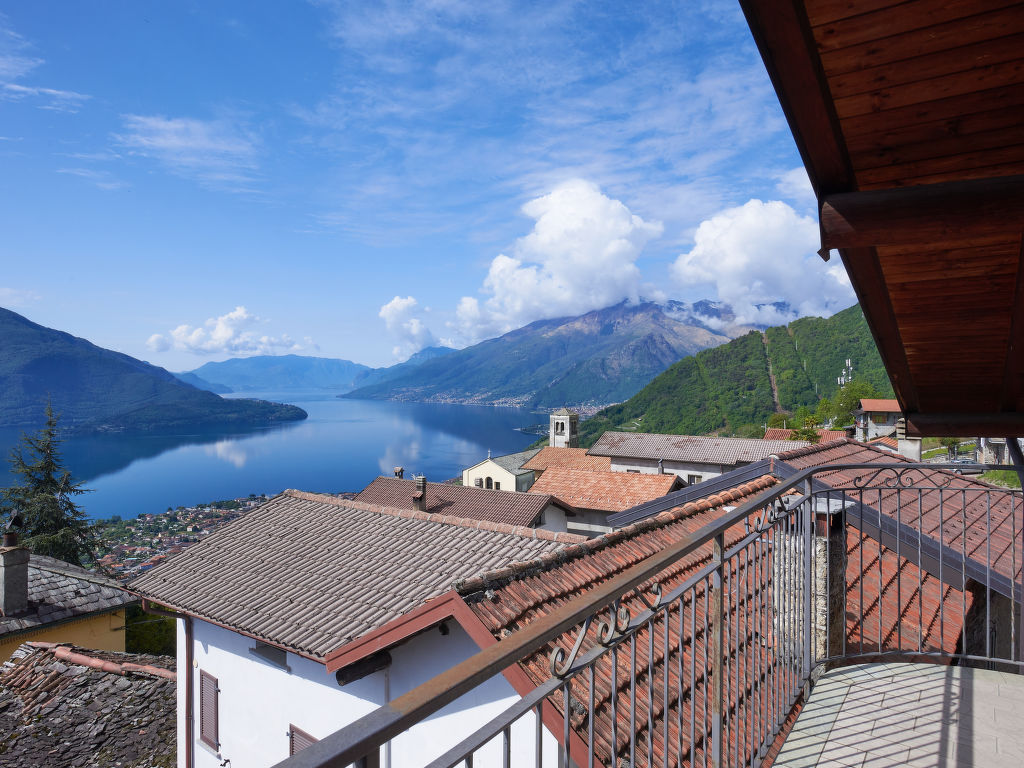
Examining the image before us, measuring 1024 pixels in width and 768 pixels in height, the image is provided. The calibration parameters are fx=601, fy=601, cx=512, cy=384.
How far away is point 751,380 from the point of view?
88.3 meters

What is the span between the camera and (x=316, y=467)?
96.1 metres

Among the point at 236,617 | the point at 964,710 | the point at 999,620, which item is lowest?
the point at 236,617

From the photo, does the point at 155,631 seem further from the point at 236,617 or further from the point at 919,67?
the point at 919,67

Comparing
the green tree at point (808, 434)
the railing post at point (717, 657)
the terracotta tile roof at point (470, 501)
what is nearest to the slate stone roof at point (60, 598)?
the terracotta tile roof at point (470, 501)

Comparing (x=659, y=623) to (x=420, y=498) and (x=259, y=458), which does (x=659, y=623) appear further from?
(x=259, y=458)

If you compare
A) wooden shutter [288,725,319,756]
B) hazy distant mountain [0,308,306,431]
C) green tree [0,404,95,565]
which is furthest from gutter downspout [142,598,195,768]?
hazy distant mountain [0,308,306,431]

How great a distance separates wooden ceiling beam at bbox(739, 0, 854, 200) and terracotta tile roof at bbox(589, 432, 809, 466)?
35.0 m

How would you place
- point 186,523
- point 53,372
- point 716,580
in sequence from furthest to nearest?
point 53,372 < point 186,523 < point 716,580

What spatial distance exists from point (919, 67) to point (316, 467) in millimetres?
100885

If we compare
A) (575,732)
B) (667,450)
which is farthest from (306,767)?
(667,450)

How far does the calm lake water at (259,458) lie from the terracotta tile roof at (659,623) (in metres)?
59.9

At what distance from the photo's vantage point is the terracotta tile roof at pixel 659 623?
11.0 ft

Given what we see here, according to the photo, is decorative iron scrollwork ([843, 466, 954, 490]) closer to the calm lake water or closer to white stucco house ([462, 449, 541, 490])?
white stucco house ([462, 449, 541, 490])

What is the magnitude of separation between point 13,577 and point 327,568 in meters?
7.54
